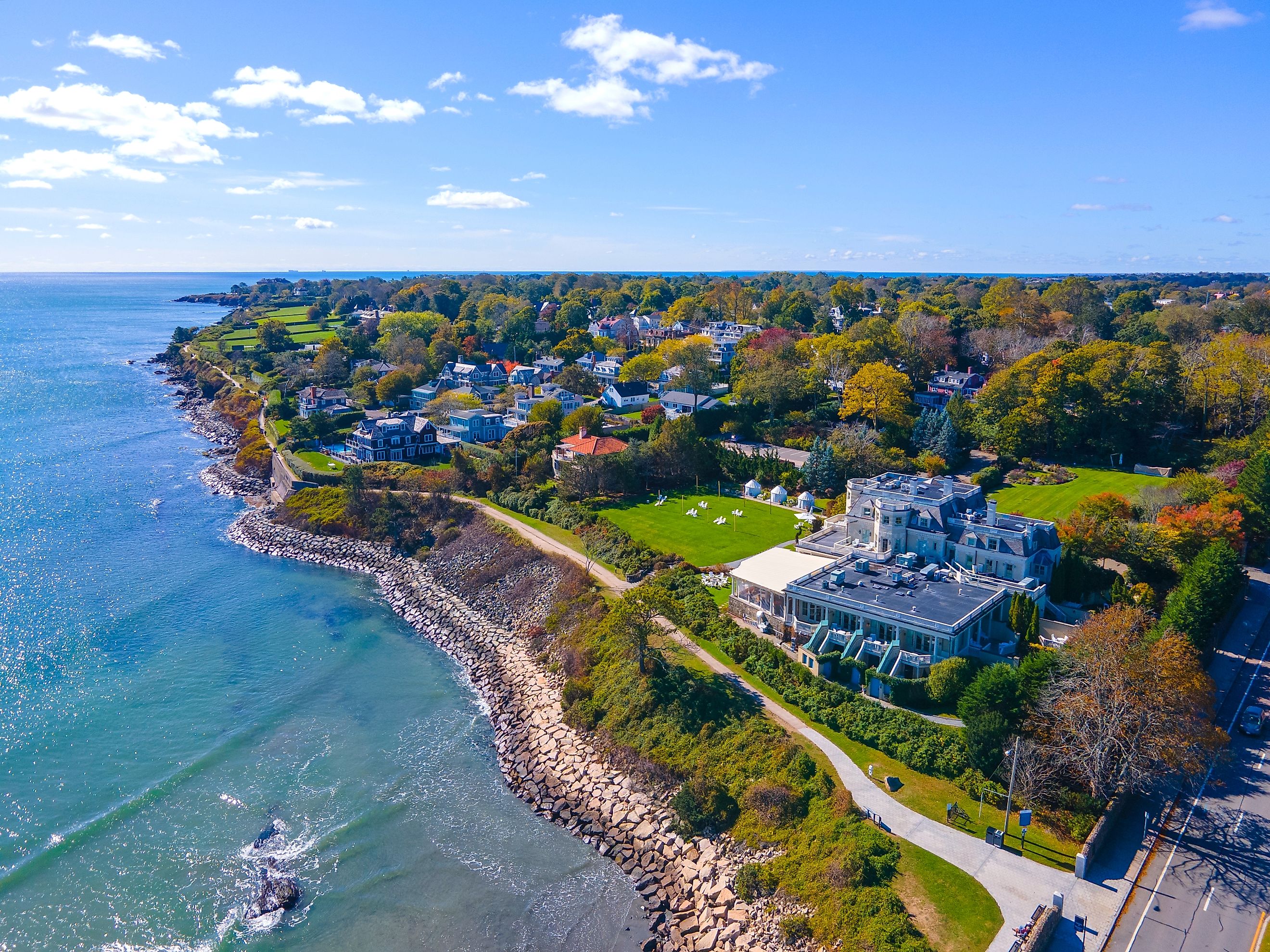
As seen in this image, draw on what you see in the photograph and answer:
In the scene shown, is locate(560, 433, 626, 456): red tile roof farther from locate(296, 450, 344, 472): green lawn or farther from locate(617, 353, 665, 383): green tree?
locate(617, 353, 665, 383): green tree

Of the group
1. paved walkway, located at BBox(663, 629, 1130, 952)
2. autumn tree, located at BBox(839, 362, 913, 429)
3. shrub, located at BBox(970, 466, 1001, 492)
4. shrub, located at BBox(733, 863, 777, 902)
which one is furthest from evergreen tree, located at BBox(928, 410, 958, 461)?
shrub, located at BBox(733, 863, 777, 902)

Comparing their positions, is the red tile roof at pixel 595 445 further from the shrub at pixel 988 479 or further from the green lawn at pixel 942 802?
the green lawn at pixel 942 802

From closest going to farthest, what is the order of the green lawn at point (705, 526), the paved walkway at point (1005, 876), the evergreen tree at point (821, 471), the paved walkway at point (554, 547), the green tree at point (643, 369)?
1. the paved walkway at point (1005, 876)
2. the paved walkway at point (554, 547)
3. the green lawn at point (705, 526)
4. the evergreen tree at point (821, 471)
5. the green tree at point (643, 369)

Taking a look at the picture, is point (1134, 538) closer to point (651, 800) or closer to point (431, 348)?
point (651, 800)

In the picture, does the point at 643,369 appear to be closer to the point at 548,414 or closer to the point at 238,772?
the point at 548,414

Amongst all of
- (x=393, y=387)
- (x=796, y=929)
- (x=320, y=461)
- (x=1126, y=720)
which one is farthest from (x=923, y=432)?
(x=393, y=387)

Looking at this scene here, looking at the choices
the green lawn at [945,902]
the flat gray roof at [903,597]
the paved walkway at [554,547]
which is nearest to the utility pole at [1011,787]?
the green lawn at [945,902]
